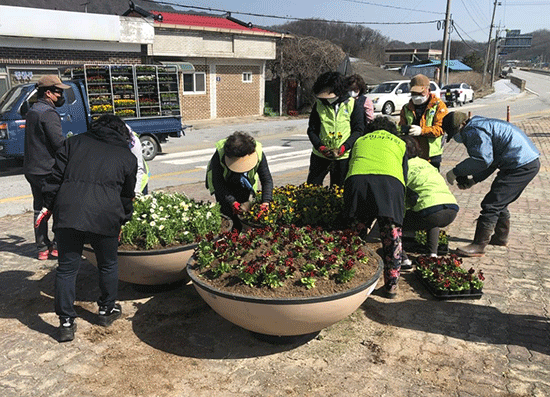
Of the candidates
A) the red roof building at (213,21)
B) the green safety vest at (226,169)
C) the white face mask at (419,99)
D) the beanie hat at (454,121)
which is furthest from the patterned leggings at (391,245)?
the red roof building at (213,21)

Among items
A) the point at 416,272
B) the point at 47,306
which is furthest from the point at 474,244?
the point at 47,306

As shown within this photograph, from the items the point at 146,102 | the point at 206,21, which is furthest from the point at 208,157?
the point at 206,21

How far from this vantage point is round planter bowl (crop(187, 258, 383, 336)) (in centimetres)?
329

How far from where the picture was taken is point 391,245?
4391mm

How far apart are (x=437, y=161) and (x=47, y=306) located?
4.78m

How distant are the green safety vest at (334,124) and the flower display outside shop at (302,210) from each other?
622 mm

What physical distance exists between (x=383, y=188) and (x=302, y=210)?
107cm

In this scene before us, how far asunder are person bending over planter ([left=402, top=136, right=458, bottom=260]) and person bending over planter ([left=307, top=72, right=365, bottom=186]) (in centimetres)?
89

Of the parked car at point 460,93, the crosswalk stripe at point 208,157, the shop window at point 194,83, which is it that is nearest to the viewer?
the crosswalk stripe at point 208,157

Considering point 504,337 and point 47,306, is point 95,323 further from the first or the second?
point 504,337

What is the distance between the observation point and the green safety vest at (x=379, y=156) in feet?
14.2

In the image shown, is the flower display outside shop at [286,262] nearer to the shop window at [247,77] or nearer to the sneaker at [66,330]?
the sneaker at [66,330]

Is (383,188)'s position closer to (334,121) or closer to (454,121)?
(334,121)

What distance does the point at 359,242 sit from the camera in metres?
4.14
